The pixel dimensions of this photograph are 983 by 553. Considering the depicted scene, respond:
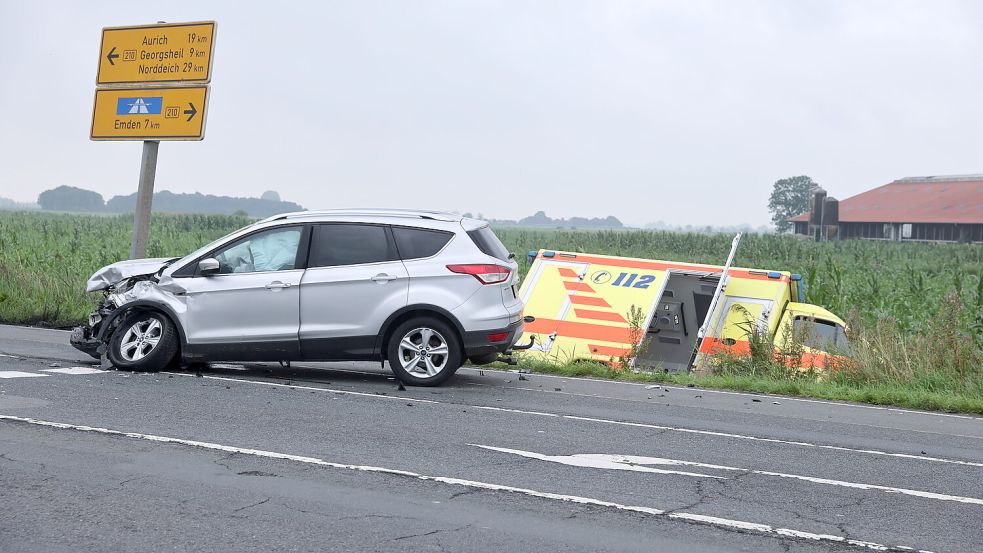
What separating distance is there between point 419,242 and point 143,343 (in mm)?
3329

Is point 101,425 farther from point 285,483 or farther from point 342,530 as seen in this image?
point 342,530

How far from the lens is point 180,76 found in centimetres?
1786

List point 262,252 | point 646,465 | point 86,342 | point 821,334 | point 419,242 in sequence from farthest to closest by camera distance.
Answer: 1. point 821,334
2. point 86,342
3. point 262,252
4. point 419,242
5. point 646,465

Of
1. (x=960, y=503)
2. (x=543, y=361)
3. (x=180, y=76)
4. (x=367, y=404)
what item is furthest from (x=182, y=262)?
(x=960, y=503)

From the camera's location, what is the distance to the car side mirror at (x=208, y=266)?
38.0 feet

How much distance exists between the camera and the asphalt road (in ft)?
18.8

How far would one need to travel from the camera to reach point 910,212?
247 ft

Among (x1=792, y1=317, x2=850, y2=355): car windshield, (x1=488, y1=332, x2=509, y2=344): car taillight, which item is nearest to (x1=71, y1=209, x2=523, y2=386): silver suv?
(x1=488, y1=332, x2=509, y2=344): car taillight

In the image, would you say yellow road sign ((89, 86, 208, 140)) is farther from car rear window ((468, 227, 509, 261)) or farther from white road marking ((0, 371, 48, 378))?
car rear window ((468, 227, 509, 261))

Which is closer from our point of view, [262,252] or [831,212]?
[262,252]

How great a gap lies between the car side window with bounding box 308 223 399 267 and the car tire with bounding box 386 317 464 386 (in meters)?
0.82

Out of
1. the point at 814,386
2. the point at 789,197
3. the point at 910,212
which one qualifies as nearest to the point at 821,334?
the point at 814,386

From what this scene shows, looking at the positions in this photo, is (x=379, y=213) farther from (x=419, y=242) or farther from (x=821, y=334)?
(x=821, y=334)

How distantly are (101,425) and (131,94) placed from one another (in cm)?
1135
